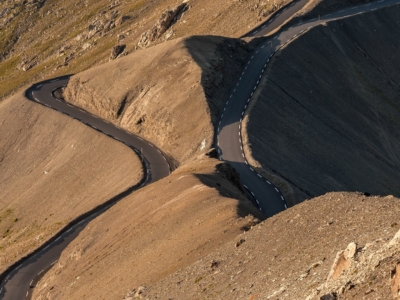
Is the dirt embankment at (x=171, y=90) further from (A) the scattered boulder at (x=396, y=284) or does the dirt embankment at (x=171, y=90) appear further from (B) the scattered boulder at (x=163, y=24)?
(A) the scattered boulder at (x=396, y=284)

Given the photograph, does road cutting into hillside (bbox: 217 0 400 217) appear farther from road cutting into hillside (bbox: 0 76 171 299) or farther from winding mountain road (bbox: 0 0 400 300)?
road cutting into hillside (bbox: 0 76 171 299)

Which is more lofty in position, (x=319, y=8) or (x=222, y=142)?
(x=222, y=142)

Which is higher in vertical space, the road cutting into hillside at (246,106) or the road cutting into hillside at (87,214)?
the road cutting into hillside at (87,214)

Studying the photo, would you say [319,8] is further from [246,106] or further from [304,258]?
[304,258]

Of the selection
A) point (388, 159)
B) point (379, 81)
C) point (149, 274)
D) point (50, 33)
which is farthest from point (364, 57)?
point (50, 33)

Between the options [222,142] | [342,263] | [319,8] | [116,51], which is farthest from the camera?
[116,51]

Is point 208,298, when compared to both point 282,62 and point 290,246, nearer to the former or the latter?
point 290,246

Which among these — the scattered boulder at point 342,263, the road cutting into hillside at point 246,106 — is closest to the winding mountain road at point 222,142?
the road cutting into hillside at point 246,106

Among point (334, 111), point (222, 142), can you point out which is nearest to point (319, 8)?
point (334, 111)
